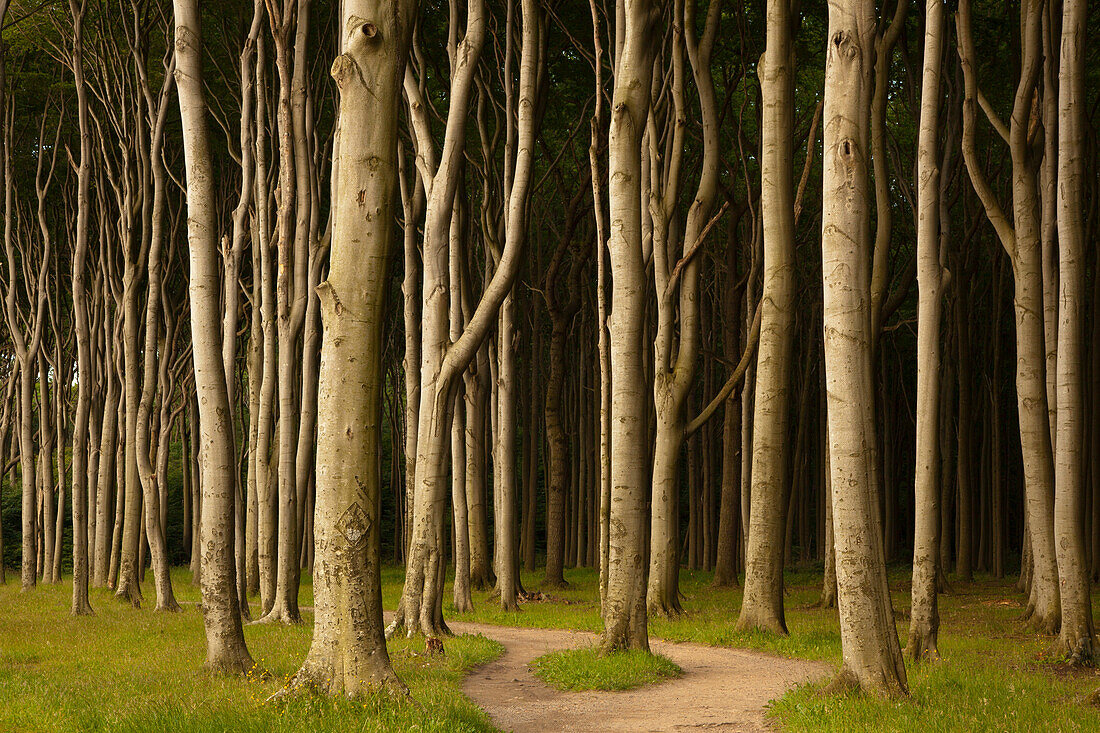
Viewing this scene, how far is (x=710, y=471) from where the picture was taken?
25141mm

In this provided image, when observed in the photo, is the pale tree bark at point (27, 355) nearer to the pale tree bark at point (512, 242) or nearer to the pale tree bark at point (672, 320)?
the pale tree bark at point (512, 242)

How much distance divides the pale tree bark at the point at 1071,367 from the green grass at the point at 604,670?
13.1 feet

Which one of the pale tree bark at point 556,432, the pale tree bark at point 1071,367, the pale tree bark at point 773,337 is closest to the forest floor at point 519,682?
the pale tree bark at point 1071,367

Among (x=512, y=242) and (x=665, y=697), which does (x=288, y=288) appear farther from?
(x=665, y=697)

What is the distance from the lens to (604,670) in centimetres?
882

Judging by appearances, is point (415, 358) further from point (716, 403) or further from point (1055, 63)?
point (1055, 63)

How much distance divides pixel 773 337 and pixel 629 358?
285cm

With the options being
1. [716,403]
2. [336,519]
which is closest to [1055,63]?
[716,403]

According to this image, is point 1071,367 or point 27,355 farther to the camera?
point 27,355

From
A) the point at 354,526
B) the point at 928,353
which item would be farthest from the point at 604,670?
the point at 928,353

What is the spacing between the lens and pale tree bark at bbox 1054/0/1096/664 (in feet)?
31.1

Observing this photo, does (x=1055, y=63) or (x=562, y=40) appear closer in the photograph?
(x=1055, y=63)

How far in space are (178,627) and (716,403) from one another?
8.31 metres

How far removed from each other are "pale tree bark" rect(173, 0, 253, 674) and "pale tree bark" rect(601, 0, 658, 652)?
12.1 feet
